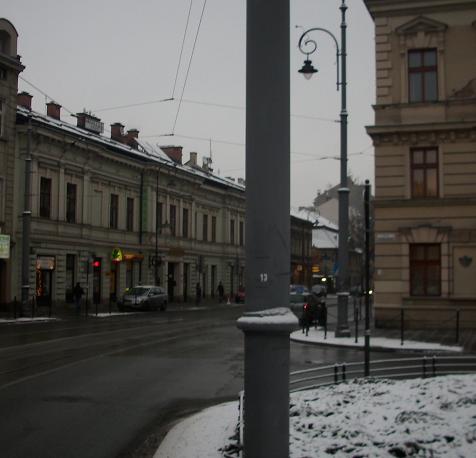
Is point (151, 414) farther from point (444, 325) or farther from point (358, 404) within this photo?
point (444, 325)

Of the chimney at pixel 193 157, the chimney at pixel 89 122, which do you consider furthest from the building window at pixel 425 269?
the chimney at pixel 193 157

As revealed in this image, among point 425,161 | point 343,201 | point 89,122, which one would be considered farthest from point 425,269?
point 89,122

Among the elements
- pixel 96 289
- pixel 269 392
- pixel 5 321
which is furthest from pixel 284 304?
pixel 96 289

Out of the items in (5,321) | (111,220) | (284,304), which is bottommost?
(5,321)

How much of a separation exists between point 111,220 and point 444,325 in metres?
30.4

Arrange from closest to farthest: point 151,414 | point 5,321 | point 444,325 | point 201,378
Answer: point 151,414 → point 201,378 → point 444,325 → point 5,321

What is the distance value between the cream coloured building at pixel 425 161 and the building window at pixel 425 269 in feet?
0.12

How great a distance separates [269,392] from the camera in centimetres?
486

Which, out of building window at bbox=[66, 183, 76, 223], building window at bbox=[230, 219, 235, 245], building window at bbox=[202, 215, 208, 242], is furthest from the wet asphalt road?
building window at bbox=[230, 219, 235, 245]

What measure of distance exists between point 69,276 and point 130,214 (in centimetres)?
977

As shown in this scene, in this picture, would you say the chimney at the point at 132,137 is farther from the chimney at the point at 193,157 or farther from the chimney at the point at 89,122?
the chimney at the point at 193,157

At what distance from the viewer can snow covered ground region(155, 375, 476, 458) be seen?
6.38 metres

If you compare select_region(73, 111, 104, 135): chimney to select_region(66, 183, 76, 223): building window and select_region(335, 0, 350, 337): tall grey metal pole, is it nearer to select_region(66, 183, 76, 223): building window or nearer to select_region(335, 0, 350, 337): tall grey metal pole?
select_region(66, 183, 76, 223): building window

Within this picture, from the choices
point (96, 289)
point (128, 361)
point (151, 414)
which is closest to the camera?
point (151, 414)
